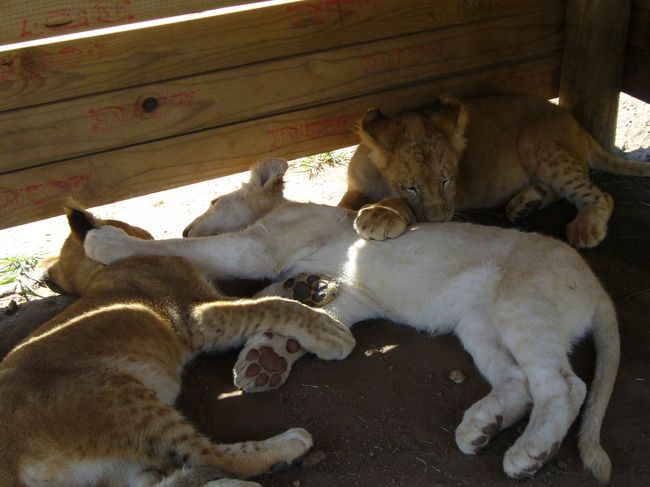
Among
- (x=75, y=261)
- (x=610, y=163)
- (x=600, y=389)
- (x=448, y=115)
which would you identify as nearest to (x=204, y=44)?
(x=75, y=261)

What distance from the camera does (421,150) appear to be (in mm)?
4160

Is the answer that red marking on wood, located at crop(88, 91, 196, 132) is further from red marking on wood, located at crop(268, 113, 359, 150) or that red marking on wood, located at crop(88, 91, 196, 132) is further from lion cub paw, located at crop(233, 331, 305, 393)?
lion cub paw, located at crop(233, 331, 305, 393)

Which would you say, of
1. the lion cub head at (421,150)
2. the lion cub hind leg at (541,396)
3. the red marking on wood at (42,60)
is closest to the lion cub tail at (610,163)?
the lion cub head at (421,150)

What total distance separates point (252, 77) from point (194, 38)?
38 centimetres

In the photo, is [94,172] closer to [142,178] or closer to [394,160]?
[142,178]

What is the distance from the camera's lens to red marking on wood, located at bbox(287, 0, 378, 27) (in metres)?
3.99

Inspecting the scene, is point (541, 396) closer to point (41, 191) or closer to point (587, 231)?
point (587, 231)

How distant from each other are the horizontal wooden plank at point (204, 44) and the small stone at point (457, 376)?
1997 mm

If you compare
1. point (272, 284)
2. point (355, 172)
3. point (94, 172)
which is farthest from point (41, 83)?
point (355, 172)

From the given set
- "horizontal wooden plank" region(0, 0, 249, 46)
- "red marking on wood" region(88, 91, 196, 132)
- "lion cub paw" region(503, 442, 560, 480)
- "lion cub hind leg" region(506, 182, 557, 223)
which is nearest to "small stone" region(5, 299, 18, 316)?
"red marking on wood" region(88, 91, 196, 132)

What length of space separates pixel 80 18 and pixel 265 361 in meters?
1.90

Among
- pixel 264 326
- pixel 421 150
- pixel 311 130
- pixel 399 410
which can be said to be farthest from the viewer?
pixel 311 130

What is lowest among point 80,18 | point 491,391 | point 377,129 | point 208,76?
point 491,391

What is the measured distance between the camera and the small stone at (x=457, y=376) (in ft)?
10.1
